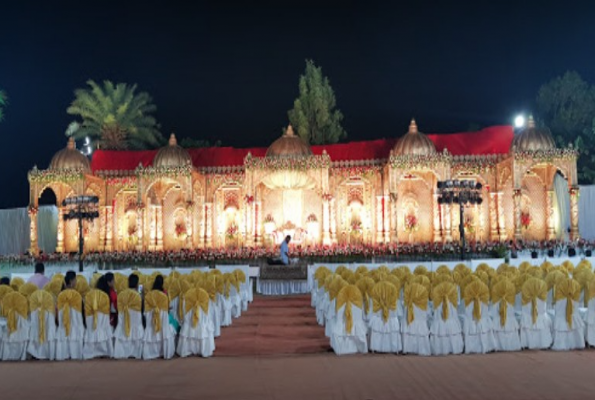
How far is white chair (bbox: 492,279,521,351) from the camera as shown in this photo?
8.86 m

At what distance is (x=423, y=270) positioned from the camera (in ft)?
39.3

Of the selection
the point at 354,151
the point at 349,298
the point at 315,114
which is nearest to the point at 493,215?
the point at 354,151

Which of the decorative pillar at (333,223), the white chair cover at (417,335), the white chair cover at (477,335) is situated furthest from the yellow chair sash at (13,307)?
the decorative pillar at (333,223)

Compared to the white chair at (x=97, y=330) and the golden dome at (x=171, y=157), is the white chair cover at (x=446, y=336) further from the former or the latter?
the golden dome at (x=171, y=157)

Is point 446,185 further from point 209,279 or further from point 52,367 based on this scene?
point 52,367

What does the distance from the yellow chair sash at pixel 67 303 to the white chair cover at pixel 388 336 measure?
180 inches

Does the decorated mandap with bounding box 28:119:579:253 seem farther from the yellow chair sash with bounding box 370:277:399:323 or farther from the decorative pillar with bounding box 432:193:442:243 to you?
the yellow chair sash with bounding box 370:277:399:323

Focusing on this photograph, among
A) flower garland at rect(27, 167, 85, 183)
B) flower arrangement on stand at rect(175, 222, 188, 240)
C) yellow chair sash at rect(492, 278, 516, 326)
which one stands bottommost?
yellow chair sash at rect(492, 278, 516, 326)

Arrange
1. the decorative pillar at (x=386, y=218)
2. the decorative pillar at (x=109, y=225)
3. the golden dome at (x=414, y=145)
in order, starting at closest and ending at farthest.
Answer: the golden dome at (x=414, y=145) < the decorative pillar at (x=386, y=218) < the decorative pillar at (x=109, y=225)

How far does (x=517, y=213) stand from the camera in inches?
942

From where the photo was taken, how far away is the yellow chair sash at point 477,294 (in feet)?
28.8

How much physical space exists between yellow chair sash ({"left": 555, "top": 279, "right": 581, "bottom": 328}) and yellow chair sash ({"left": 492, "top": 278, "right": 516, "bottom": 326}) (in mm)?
691

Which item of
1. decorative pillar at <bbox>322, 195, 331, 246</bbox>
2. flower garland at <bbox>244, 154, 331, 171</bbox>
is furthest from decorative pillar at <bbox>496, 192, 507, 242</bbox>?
flower garland at <bbox>244, 154, 331, 171</bbox>

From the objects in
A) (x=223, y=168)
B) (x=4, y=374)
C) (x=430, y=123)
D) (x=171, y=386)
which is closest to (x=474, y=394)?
(x=171, y=386)
